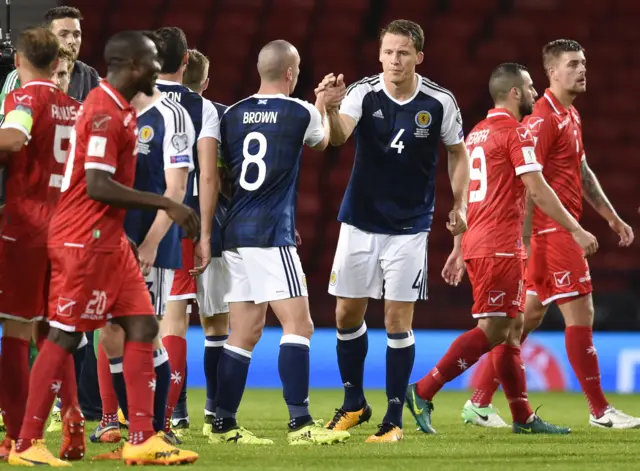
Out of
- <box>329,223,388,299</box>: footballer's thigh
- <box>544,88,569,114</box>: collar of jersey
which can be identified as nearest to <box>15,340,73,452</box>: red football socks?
<box>329,223,388,299</box>: footballer's thigh

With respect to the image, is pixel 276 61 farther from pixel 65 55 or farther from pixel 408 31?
pixel 65 55

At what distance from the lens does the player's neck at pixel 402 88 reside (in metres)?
6.45

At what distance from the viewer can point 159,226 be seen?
17.4 ft

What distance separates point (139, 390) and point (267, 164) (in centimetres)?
151

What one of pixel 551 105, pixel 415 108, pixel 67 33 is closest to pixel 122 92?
pixel 415 108

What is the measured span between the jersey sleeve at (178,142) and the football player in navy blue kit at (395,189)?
1101 millimetres

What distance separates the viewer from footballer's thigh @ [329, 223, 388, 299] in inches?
254

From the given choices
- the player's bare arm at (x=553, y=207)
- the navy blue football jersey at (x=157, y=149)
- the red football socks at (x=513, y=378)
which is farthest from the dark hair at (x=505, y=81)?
the navy blue football jersey at (x=157, y=149)

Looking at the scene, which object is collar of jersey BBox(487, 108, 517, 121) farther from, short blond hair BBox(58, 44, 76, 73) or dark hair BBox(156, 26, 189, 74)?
short blond hair BBox(58, 44, 76, 73)

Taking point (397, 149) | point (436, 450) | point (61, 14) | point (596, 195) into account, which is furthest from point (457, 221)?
point (61, 14)

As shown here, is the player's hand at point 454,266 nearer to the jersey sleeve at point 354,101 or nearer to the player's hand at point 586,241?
the player's hand at point 586,241

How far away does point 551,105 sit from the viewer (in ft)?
23.9

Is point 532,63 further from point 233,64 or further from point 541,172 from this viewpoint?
point 541,172

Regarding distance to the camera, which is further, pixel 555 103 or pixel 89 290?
pixel 555 103
